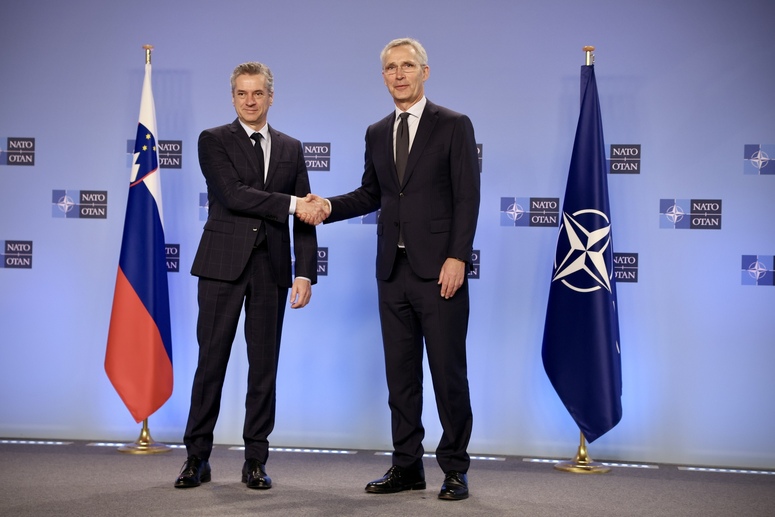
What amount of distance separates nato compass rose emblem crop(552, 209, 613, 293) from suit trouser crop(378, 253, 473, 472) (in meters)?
0.99

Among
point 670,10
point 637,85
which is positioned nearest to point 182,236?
point 637,85

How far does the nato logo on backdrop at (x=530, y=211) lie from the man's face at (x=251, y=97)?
1676mm

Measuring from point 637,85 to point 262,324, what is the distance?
2524 millimetres

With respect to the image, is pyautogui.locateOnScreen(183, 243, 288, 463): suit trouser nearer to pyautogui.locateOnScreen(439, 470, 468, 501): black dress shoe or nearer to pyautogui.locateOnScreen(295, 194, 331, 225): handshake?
pyautogui.locateOnScreen(295, 194, 331, 225): handshake

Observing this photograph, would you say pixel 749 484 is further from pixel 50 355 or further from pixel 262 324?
pixel 50 355

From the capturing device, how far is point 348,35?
16.6 feet

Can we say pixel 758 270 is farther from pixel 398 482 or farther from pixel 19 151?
pixel 19 151

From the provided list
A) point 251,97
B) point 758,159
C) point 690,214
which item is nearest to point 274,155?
point 251,97

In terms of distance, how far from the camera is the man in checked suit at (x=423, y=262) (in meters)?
3.65

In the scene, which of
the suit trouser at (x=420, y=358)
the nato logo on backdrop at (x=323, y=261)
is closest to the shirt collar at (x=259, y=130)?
the suit trouser at (x=420, y=358)

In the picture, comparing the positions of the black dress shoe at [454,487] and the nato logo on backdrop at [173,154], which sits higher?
the nato logo on backdrop at [173,154]

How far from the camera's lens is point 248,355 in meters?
3.82

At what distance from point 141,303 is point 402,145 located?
1.87m

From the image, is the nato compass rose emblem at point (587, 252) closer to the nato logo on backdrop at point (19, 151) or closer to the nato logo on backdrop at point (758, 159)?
the nato logo on backdrop at point (758, 159)
